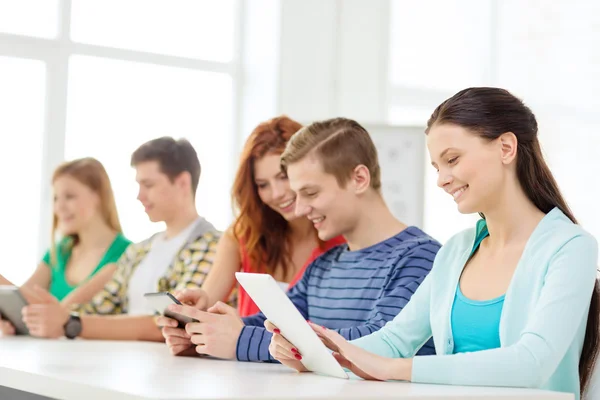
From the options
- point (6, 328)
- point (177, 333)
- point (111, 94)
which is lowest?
point (6, 328)

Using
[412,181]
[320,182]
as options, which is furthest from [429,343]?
[412,181]

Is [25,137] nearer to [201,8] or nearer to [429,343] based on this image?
[201,8]

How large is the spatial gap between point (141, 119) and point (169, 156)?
2.68m

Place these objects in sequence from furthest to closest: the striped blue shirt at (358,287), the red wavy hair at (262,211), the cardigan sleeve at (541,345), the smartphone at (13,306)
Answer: the smartphone at (13,306) → the red wavy hair at (262,211) → the striped blue shirt at (358,287) → the cardigan sleeve at (541,345)

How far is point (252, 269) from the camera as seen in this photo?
2760 millimetres

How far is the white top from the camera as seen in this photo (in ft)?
10.0

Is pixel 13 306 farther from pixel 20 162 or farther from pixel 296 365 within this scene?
pixel 20 162

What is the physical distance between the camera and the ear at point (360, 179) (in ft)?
7.59

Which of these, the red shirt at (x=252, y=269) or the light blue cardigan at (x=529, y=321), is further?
the red shirt at (x=252, y=269)

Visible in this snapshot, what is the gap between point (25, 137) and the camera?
5406mm

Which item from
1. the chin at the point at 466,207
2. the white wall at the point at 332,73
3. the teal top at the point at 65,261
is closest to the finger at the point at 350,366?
the chin at the point at 466,207

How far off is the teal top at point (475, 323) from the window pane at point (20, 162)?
4.11 m

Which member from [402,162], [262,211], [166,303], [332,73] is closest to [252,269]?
[262,211]

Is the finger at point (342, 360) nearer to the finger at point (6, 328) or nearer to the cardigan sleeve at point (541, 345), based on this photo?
the cardigan sleeve at point (541, 345)
